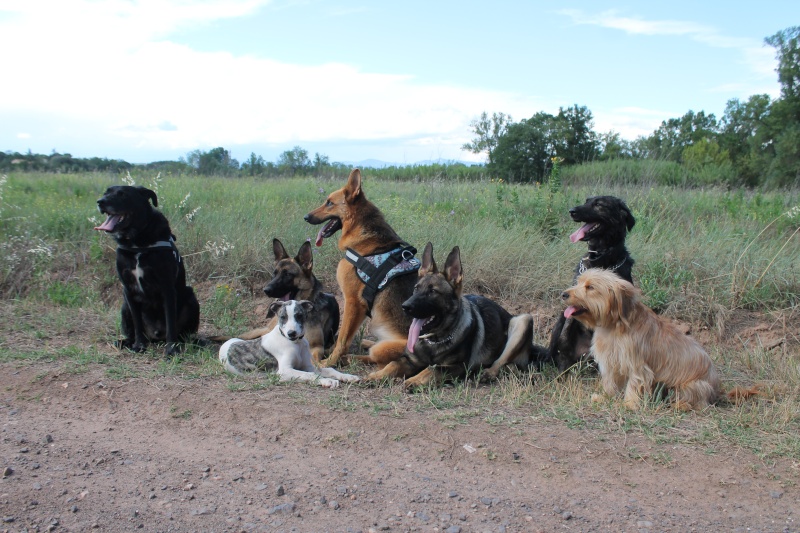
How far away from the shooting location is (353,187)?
22.4 ft

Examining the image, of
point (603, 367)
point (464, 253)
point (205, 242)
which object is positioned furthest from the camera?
point (205, 242)

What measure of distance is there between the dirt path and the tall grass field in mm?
486

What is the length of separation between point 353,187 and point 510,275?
108 inches

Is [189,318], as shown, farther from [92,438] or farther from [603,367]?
[603,367]

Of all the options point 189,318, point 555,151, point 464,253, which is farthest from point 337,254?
point 555,151

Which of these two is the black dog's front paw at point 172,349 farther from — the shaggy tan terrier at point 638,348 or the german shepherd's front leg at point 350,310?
the shaggy tan terrier at point 638,348

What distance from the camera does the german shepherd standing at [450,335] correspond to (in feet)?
19.0

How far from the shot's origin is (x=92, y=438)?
179 inches

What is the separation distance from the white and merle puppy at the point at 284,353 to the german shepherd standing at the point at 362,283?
434 millimetres

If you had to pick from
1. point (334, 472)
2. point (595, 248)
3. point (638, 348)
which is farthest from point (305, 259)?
point (638, 348)

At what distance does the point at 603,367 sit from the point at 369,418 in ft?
6.61

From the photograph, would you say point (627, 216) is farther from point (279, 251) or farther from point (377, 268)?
point (279, 251)

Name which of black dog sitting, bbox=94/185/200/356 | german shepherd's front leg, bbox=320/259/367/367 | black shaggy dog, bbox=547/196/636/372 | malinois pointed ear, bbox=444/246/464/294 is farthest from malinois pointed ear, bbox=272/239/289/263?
black shaggy dog, bbox=547/196/636/372

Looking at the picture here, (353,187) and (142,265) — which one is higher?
(353,187)
